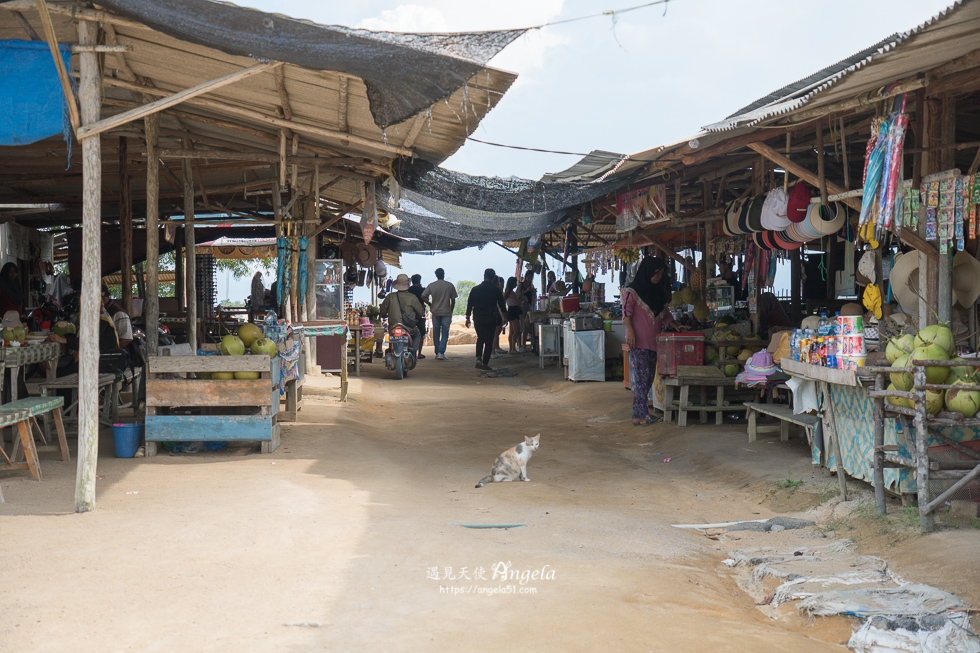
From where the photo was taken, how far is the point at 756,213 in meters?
8.34

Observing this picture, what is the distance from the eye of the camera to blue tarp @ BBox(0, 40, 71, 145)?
5.38 metres

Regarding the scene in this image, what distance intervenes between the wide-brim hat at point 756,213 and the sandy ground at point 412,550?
2263 millimetres

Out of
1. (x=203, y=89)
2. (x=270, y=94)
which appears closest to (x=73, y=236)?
(x=270, y=94)

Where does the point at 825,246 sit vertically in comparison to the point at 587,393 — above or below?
above

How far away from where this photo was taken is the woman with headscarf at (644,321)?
9320mm

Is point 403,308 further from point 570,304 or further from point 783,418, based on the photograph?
point 783,418

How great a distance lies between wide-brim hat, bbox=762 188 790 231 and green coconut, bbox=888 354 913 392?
298cm

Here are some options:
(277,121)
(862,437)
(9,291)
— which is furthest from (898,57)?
(9,291)

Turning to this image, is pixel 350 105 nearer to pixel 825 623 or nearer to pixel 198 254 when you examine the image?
pixel 825 623

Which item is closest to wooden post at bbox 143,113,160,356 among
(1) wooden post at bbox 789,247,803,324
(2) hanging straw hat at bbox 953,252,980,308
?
(2) hanging straw hat at bbox 953,252,980,308

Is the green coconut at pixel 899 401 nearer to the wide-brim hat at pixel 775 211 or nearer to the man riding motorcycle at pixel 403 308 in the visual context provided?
the wide-brim hat at pixel 775 211

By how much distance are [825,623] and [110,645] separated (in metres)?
3.06

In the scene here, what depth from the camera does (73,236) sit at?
16.5m

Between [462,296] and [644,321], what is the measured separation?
33842mm
